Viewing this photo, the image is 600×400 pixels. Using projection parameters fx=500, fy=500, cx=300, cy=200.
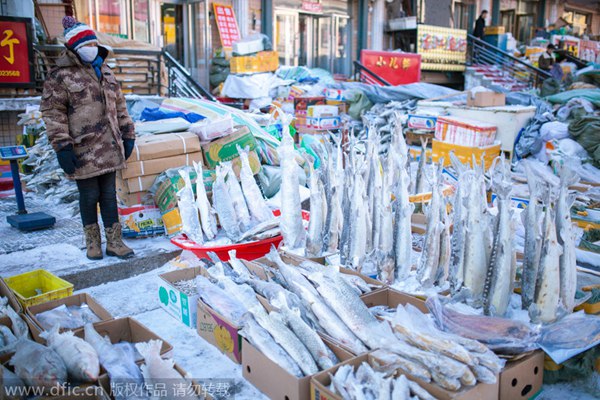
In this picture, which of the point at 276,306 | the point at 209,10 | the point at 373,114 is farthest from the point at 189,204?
the point at 209,10

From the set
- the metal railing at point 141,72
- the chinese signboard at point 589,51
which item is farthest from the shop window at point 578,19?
the metal railing at point 141,72

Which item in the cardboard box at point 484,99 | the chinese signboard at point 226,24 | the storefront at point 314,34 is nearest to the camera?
the cardboard box at point 484,99

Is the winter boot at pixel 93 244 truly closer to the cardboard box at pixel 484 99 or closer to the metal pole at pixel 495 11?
the cardboard box at pixel 484 99

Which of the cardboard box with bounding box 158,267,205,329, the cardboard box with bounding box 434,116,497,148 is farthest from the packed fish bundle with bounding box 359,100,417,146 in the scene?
the cardboard box with bounding box 158,267,205,329

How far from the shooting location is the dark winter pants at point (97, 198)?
4281mm

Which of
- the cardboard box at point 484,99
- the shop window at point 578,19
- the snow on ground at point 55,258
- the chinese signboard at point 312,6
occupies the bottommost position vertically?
the snow on ground at point 55,258

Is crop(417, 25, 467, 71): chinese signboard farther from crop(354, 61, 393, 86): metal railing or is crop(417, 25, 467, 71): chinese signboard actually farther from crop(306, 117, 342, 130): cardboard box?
crop(306, 117, 342, 130): cardboard box

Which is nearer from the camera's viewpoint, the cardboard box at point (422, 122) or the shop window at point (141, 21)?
the cardboard box at point (422, 122)

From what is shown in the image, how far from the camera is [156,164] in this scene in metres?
5.27

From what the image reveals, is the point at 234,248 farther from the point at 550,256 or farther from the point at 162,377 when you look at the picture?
the point at 550,256

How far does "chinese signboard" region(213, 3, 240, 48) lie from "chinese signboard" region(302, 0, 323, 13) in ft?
9.90

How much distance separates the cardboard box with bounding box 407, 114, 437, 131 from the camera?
32.2 feet

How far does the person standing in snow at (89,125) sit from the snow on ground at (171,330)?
0.36 meters

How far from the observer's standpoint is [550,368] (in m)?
2.61
